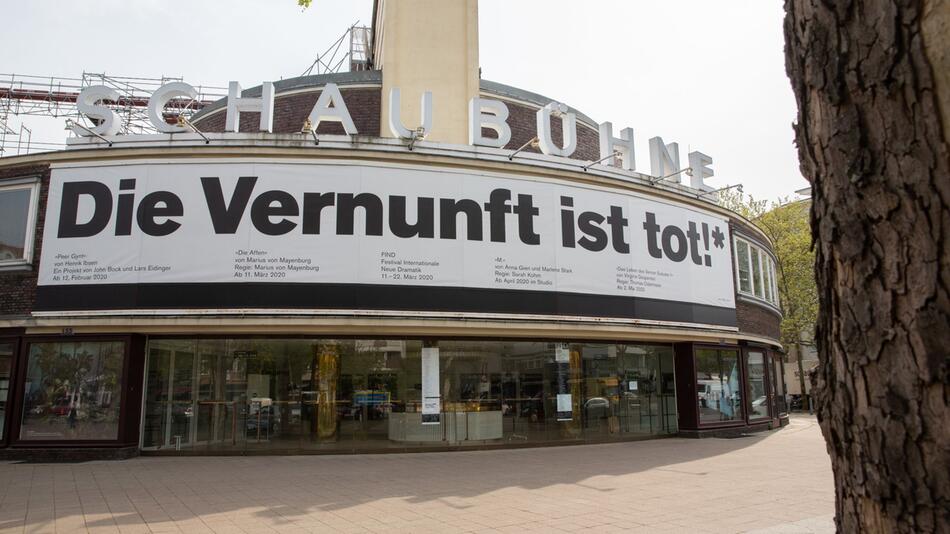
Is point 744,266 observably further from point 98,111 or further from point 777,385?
point 98,111

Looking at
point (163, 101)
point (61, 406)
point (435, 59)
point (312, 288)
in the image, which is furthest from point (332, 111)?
point (61, 406)

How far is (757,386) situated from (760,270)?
3.85 m

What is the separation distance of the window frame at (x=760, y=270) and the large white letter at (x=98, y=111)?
17269mm

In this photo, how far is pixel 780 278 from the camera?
39594 mm

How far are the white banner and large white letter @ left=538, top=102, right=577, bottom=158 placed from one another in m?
1.14

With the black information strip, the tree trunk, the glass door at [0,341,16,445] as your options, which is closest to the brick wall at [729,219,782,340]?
the black information strip

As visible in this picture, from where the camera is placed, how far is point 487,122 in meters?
17.0

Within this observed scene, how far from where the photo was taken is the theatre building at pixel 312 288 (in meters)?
14.8

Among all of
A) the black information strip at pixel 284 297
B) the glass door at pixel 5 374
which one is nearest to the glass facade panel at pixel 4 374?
the glass door at pixel 5 374

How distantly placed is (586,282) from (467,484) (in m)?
6.85

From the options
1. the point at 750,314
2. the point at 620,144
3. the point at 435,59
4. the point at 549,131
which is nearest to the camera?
the point at 549,131

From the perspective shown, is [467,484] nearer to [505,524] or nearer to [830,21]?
[505,524]

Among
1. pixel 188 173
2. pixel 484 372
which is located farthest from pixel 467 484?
pixel 188 173

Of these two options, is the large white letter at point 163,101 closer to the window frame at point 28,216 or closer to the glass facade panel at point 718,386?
the window frame at point 28,216
